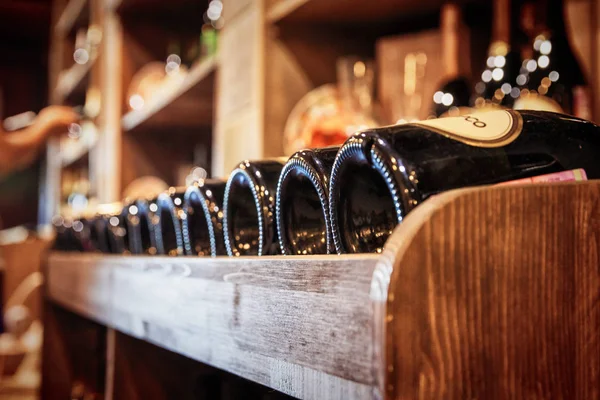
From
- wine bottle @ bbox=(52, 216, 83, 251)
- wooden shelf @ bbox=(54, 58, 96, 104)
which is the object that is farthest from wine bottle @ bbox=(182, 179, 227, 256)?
wooden shelf @ bbox=(54, 58, 96, 104)

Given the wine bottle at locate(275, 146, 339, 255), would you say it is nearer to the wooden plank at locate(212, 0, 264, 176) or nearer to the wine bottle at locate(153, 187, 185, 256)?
the wine bottle at locate(153, 187, 185, 256)

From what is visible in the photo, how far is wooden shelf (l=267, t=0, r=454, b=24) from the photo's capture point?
53.6 inches

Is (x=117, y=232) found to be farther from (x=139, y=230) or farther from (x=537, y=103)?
(x=537, y=103)

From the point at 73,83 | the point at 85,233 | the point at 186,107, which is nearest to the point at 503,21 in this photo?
the point at 85,233

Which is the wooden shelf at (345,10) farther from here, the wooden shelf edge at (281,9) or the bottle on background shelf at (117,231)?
the bottle on background shelf at (117,231)

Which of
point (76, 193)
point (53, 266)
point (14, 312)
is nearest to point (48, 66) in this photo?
point (76, 193)

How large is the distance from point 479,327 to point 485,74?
80 centimetres

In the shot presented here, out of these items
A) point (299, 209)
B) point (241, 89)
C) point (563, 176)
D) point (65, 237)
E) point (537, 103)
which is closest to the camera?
point (563, 176)

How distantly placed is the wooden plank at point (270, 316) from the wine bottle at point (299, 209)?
6 centimetres

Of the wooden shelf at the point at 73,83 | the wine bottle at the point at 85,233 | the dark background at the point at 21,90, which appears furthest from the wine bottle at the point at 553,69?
the dark background at the point at 21,90

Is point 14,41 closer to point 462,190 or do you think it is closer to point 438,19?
point 438,19

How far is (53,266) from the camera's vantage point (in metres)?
1.58

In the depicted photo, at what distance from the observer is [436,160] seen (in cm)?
46

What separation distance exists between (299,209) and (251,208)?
4.6 inches
